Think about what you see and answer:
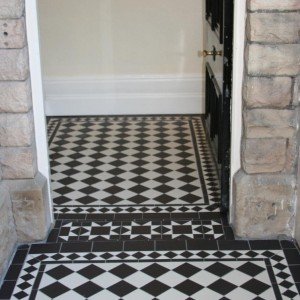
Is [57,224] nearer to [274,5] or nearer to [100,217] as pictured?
[100,217]

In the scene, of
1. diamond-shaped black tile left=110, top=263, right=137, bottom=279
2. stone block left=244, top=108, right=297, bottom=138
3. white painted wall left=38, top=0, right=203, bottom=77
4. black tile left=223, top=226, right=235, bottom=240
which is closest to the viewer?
diamond-shaped black tile left=110, top=263, right=137, bottom=279

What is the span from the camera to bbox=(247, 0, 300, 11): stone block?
3971mm

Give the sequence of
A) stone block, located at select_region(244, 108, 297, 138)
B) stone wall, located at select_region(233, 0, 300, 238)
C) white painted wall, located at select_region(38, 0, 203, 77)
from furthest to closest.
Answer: white painted wall, located at select_region(38, 0, 203, 77)
stone block, located at select_region(244, 108, 297, 138)
stone wall, located at select_region(233, 0, 300, 238)

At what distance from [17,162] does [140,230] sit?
1013mm

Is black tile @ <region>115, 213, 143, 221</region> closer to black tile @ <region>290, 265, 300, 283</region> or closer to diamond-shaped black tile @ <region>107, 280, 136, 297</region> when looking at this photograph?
diamond-shaped black tile @ <region>107, 280, 136, 297</region>

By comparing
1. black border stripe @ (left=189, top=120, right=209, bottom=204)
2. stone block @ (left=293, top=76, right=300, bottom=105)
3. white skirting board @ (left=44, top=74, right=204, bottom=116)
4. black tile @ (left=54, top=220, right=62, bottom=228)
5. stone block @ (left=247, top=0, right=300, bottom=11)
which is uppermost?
stone block @ (left=247, top=0, right=300, bottom=11)

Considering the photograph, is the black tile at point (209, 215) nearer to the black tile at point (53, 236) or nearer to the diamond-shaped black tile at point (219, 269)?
the diamond-shaped black tile at point (219, 269)

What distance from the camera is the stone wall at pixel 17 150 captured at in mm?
4066

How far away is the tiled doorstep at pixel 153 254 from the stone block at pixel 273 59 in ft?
3.87

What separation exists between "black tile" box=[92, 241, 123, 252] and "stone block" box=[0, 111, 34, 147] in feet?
2.75

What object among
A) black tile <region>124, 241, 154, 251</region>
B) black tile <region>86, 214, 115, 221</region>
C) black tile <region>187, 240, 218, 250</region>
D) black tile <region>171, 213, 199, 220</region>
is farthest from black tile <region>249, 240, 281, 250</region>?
black tile <region>86, 214, 115, 221</region>

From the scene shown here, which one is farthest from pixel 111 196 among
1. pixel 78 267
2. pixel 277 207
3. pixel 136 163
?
pixel 277 207

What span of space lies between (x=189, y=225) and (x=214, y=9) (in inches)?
72.1

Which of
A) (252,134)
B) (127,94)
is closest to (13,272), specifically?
(252,134)
